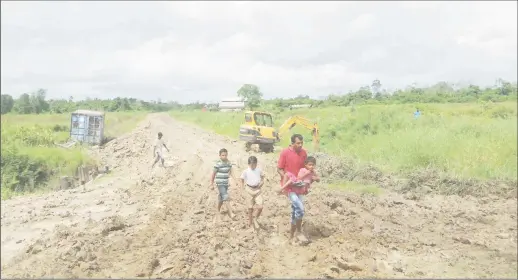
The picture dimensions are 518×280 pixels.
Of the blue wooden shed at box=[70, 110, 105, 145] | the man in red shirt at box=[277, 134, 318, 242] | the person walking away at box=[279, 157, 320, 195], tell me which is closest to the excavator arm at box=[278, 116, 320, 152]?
the blue wooden shed at box=[70, 110, 105, 145]

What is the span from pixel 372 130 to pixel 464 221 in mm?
12389

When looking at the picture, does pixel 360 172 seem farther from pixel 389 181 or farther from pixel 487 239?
pixel 487 239

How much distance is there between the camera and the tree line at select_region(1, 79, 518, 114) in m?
11.5

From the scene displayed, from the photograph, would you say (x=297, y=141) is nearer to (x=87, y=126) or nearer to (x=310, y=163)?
(x=310, y=163)

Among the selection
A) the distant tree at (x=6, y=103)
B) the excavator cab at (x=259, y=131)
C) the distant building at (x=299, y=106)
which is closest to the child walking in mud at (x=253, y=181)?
the distant tree at (x=6, y=103)

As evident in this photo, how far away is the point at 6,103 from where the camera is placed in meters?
8.01

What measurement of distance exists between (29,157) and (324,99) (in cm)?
3552

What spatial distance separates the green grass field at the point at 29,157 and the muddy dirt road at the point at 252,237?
44.7 inches

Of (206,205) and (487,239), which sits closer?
(487,239)

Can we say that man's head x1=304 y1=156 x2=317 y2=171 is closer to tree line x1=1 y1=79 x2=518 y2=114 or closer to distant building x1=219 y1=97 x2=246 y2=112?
tree line x1=1 y1=79 x2=518 y2=114

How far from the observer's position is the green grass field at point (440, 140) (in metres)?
12.5

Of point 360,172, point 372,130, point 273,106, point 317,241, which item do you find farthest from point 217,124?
point 317,241

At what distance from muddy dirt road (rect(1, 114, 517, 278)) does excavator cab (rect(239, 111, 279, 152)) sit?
29.2 ft

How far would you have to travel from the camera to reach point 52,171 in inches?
602
